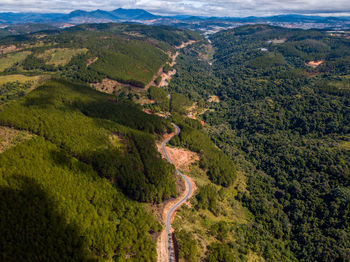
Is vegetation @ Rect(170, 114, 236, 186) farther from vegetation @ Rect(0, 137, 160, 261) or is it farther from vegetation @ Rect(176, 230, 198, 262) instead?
vegetation @ Rect(0, 137, 160, 261)

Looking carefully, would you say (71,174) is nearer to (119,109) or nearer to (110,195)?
(110,195)

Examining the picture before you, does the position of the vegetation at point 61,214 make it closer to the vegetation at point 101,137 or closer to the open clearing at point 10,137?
the open clearing at point 10,137

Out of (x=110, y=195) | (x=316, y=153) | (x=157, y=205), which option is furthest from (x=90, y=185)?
(x=316, y=153)

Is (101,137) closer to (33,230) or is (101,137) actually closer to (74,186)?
(74,186)

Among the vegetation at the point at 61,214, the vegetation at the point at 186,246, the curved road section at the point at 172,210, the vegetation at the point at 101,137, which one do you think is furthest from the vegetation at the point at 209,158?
the vegetation at the point at 61,214

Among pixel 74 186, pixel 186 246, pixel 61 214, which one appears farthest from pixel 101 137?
pixel 186 246

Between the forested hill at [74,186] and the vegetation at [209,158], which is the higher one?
the forested hill at [74,186]

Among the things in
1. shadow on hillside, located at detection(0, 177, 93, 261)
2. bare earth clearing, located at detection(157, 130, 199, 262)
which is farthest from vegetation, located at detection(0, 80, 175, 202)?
shadow on hillside, located at detection(0, 177, 93, 261)

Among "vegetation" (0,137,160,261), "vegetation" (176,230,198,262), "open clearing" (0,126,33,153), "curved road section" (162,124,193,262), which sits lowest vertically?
"curved road section" (162,124,193,262)
